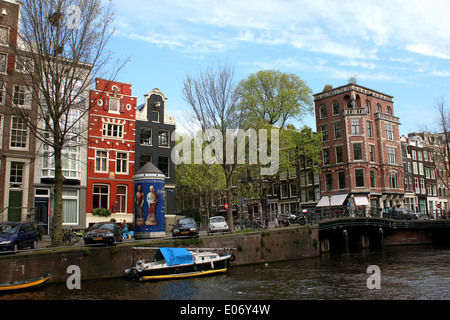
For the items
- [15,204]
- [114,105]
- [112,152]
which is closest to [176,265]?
[15,204]

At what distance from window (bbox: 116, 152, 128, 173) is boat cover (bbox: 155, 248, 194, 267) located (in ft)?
61.9

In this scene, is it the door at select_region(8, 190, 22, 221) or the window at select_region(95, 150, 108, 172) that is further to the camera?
the window at select_region(95, 150, 108, 172)

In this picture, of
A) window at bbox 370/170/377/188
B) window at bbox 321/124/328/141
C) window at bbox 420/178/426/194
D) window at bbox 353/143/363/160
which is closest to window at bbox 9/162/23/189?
window at bbox 321/124/328/141

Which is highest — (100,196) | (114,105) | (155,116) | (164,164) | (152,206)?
(114,105)

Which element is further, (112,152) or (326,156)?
(326,156)

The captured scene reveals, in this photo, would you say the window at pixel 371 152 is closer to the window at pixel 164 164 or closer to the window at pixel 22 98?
the window at pixel 164 164

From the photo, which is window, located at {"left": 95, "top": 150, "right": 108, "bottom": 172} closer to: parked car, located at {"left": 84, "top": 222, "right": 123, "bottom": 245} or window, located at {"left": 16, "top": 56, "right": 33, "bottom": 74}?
parked car, located at {"left": 84, "top": 222, "right": 123, "bottom": 245}

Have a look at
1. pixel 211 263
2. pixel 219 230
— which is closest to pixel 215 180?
pixel 219 230

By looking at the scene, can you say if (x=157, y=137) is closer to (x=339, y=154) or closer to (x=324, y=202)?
(x=324, y=202)

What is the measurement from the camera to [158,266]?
22.5 meters

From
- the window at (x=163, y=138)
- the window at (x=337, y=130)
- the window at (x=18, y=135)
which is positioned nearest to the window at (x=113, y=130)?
the window at (x=163, y=138)

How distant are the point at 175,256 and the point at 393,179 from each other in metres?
44.8

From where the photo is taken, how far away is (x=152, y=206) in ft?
90.2

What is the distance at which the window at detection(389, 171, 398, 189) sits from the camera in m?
57.7
